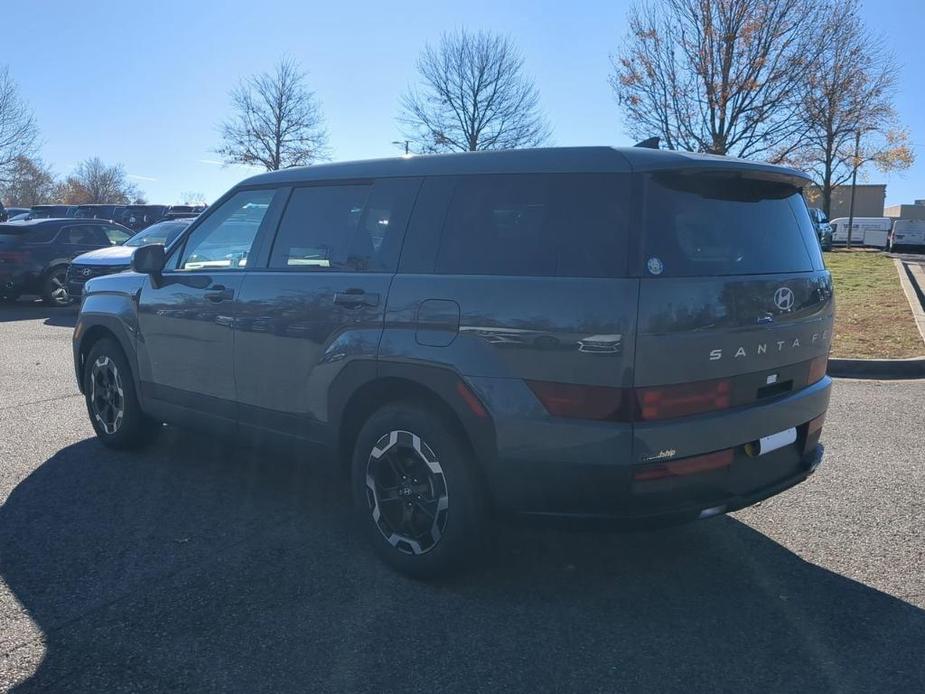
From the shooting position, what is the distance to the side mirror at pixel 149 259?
498 centimetres

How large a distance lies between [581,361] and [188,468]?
3.34m

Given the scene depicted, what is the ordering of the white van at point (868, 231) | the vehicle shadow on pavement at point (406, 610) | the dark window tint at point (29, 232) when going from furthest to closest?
the white van at point (868, 231) < the dark window tint at point (29, 232) < the vehicle shadow on pavement at point (406, 610)

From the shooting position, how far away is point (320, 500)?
15.5 feet

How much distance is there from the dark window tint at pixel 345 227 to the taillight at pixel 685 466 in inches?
60.7

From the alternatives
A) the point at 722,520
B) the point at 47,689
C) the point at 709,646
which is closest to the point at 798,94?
the point at 722,520

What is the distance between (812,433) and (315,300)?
2578mm

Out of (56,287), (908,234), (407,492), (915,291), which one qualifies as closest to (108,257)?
(56,287)

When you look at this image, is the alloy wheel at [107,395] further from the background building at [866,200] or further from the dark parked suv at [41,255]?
the background building at [866,200]

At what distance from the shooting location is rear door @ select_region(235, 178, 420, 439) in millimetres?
3785

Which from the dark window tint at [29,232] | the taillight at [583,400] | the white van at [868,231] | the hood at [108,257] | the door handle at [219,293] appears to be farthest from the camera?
the white van at [868,231]

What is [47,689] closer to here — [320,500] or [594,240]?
[320,500]

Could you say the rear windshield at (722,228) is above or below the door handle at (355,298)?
above

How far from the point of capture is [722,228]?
10.9 ft

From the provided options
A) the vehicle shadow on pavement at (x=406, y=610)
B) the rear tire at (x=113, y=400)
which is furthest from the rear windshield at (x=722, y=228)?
the rear tire at (x=113, y=400)
